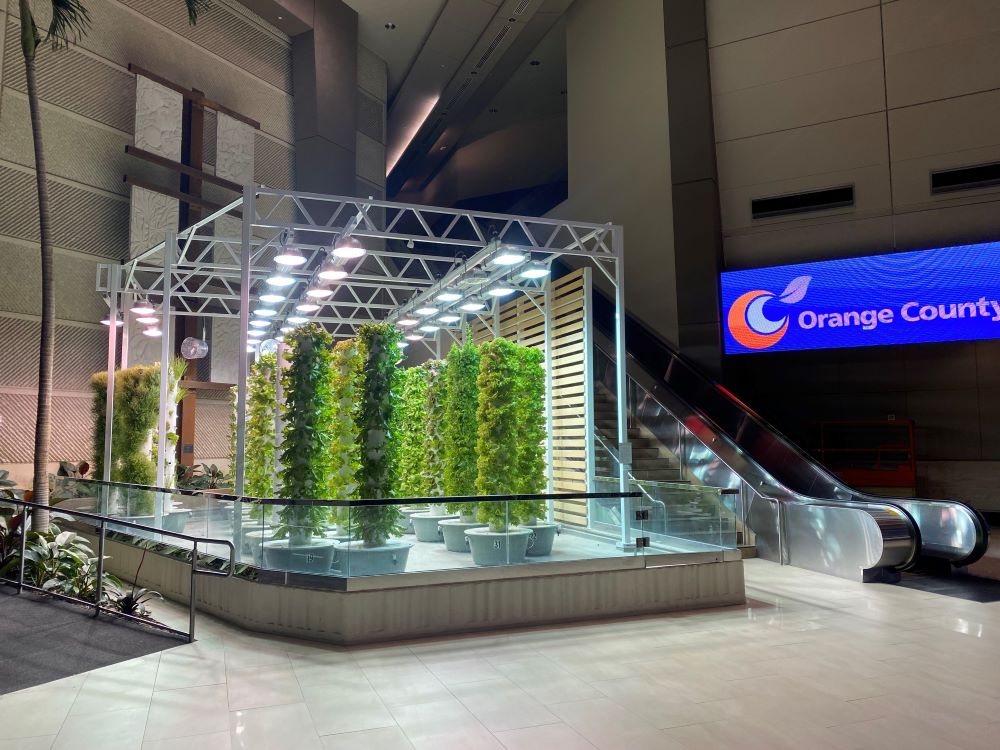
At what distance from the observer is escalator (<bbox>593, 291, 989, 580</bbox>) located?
850 centimetres

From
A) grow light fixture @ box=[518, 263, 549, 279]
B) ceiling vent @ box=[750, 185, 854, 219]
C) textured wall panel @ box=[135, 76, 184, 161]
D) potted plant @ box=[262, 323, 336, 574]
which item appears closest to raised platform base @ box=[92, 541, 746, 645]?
potted plant @ box=[262, 323, 336, 574]

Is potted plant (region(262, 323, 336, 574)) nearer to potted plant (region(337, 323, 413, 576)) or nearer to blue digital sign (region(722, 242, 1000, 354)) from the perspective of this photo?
potted plant (region(337, 323, 413, 576))

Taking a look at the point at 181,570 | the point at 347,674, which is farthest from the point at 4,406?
the point at 347,674

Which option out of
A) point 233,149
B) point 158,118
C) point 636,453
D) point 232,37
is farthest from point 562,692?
point 232,37

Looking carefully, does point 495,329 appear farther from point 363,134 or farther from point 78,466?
point 363,134

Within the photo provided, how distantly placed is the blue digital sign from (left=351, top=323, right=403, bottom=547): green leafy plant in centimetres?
917

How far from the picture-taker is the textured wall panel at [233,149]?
17250 millimetres

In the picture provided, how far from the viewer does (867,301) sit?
44.0ft

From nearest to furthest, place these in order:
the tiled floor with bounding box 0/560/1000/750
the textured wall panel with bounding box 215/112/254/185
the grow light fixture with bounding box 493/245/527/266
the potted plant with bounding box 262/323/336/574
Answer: the tiled floor with bounding box 0/560/1000/750 → the potted plant with bounding box 262/323/336/574 → the grow light fixture with bounding box 493/245/527/266 → the textured wall panel with bounding box 215/112/254/185

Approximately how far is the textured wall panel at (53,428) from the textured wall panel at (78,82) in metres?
5.65

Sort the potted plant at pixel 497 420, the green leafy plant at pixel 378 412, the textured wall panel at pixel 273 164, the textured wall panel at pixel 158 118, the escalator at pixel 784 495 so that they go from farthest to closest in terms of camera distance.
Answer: the textured wall panel at pixel 273 164
the textured wall panel at pixel 158 118
the escalator at pixel 784 495
the potted plant at pixel 497 420
the green leafy plant at pixel 378 412

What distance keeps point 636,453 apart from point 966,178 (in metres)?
7.68

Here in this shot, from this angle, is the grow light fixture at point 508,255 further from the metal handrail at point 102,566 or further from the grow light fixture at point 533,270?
the metal handrail at point 102,566

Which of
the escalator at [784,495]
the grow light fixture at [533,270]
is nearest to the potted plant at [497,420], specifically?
the grow light fixture at [533,270]
